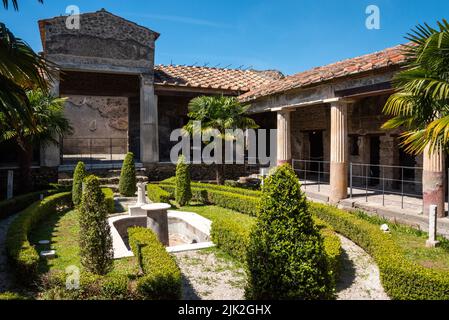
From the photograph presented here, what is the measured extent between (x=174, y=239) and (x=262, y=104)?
7.36m

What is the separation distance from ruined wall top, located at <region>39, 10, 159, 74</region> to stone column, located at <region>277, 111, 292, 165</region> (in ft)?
21.6

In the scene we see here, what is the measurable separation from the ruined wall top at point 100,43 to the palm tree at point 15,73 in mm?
11332

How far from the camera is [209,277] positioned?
6047mm

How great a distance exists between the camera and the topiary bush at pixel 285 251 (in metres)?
4.42

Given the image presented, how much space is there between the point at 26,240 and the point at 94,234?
6.69 feet

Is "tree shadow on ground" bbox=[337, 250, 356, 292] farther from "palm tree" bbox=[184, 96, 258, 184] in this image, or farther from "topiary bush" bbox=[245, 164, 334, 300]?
"palm tree" bbox=[184, 96, 258, 184]

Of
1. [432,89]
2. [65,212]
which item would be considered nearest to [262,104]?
[65,212]

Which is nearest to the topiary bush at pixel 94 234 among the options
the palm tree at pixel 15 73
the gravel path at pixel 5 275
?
the gravel path at pixel 5 275

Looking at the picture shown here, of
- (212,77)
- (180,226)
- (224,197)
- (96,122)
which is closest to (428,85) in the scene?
(180,226)

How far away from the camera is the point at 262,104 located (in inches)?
588

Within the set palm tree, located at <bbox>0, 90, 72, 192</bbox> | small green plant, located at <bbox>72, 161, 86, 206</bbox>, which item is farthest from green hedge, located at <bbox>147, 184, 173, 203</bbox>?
palm tree, located at <bbox>0, 90, 72, 192</bbox>

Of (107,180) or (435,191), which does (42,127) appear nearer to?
(107,180)

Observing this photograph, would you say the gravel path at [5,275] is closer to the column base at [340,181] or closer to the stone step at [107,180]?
the stone step at [107,180]
